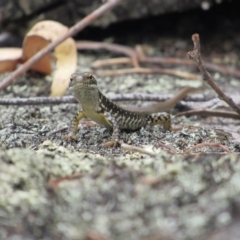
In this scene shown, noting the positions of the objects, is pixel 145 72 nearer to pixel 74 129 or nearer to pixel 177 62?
pixel 177 62

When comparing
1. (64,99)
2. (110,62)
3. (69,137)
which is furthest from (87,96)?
(110,62)

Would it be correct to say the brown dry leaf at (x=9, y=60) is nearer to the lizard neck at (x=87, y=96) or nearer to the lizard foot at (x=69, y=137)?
the lizard neck at (x=87, y=96)

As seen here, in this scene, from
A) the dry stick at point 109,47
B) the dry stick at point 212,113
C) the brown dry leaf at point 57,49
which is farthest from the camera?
the dry stick at point 109,47

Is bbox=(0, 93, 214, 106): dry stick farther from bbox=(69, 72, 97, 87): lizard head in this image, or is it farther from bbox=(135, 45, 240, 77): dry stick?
bbox=(135, 45, 240, 77): dry stick

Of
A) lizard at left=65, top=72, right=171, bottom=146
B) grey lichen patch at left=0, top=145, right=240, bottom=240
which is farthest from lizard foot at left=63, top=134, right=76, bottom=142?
grey lichen patch at left=0, top=145, right=240, bottom=240

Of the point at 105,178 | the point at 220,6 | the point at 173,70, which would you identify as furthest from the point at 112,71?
the point at 105,178

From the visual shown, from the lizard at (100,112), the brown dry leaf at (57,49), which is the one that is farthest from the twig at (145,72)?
the lizard at (100,112)

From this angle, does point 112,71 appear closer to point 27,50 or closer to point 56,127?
point 27,50
